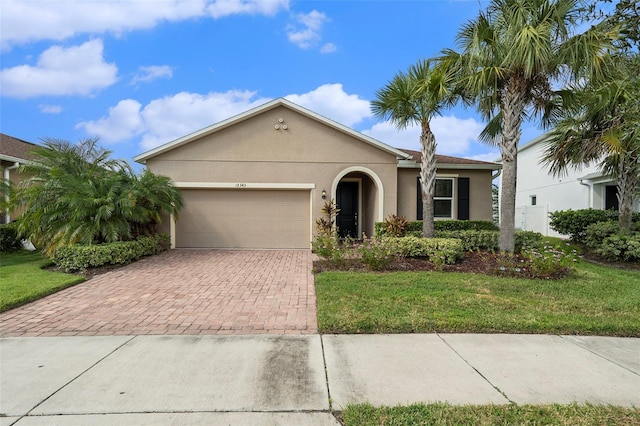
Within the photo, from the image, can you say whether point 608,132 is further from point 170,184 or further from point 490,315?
point 170,184

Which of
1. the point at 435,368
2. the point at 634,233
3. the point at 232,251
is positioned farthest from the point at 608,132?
the point at 232,251

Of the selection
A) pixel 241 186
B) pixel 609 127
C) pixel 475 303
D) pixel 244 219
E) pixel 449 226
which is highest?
pixel 609 127

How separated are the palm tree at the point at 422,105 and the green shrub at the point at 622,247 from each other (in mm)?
5278

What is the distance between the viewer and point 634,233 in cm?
1026

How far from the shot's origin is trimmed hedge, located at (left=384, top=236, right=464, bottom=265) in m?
8.77

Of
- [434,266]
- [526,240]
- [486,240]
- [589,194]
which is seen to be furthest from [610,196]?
[434,266]

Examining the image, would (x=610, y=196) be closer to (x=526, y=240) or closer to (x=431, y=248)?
(x=526, y=240)

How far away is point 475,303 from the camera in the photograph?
5.68 m

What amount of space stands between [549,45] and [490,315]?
6634 millimetres

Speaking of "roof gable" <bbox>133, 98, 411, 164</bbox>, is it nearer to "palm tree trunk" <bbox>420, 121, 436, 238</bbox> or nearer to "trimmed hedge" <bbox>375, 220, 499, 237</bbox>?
"palm tree trunk" <bbox>420, 121, 436, 238</bbox>

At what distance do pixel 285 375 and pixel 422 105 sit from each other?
8866 mm

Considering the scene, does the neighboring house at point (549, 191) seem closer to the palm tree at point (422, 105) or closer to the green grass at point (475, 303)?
the palm tree at point (422, 105)

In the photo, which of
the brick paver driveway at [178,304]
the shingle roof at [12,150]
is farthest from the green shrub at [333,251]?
the shingle roof at [12,150]

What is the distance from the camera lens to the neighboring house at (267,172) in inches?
476
